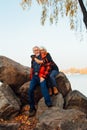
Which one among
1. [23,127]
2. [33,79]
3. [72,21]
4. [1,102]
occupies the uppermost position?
[72,21]

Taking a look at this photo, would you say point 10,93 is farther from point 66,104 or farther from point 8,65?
point 66,104

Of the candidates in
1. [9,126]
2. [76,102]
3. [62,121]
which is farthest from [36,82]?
[62,121]

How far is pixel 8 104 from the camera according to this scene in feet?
41.0

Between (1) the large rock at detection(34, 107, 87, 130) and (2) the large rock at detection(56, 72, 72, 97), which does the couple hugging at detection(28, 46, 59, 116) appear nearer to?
(2) the large rock at detection(56, 72, 72, 97)

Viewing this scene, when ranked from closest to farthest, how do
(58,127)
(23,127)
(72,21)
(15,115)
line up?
(58,127), (23,127), (15,115), (72,21)

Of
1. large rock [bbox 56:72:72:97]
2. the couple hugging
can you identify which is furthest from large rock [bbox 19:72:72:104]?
the couple hugging

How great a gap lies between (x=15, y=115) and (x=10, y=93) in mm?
946

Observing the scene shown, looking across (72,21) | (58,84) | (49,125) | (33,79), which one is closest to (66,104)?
(58,84)

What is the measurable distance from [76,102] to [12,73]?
2.72 metres

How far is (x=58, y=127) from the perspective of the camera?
1047cm

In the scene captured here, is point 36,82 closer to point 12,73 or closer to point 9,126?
point 12,73

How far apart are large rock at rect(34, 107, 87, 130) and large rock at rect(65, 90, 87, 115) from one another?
4.98 feet

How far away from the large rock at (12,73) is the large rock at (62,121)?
261 cm

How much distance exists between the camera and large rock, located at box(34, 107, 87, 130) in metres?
10.6
